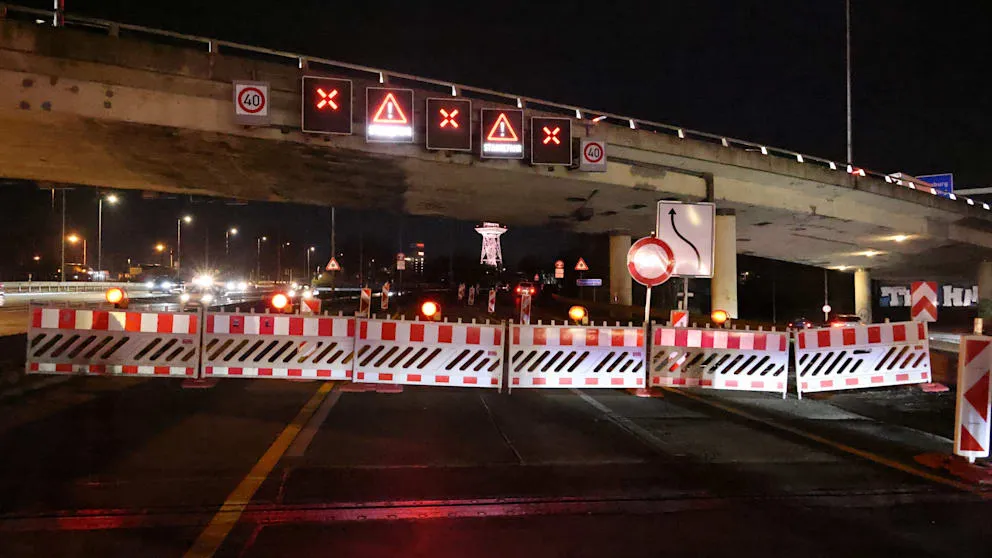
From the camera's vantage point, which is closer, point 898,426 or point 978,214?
point 898,426

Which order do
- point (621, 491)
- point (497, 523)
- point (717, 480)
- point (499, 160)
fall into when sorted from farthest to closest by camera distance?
point (499, 160), point (717, 480), point (621, 491), point (497, 523)

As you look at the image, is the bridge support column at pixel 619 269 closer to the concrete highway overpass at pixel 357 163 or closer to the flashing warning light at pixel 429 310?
the concrete highway overpass at pixel 357 163

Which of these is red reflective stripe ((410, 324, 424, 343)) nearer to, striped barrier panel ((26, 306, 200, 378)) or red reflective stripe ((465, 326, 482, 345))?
red reflective stripe ((465, 326, 482, 345))

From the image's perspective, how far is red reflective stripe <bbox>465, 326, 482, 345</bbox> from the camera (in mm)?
10555

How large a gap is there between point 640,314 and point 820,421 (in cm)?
1936

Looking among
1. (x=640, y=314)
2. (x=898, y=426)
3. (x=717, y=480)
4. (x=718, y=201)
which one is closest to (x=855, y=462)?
(x=717, y=480)

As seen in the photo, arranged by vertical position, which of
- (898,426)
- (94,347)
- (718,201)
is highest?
(718,201)

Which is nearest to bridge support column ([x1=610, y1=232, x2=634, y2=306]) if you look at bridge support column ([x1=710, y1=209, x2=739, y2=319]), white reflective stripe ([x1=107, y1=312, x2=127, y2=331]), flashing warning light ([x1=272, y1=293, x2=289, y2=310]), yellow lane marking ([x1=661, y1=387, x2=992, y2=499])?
bridge support column ([x1=710, y1=209, x2=739, y2=319])

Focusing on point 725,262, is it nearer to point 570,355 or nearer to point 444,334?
point 570,355

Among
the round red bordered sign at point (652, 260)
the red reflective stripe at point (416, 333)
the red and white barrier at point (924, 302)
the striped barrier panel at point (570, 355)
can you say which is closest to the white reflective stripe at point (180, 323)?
the red reflective stripe at point (416, 333)

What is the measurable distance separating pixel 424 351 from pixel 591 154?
32.9ft

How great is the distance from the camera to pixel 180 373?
10320 millimetres

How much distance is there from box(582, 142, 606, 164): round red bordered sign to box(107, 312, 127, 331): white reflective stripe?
1258cm

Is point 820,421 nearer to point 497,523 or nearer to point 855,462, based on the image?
point 855,462
